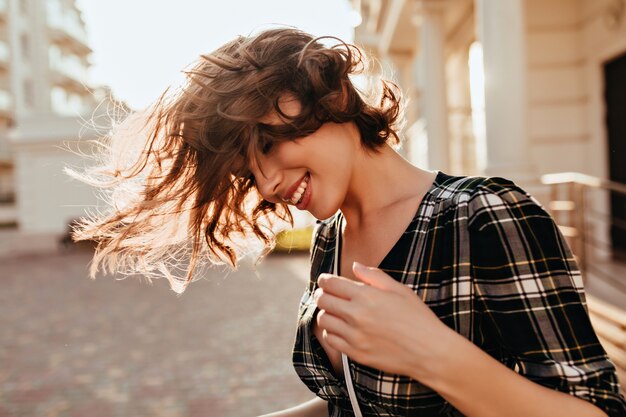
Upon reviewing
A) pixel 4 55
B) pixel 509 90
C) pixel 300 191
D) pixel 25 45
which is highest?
pixel 25 45

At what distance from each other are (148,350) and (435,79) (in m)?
6.29

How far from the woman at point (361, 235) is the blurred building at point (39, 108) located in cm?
80

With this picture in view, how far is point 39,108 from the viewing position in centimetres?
3077

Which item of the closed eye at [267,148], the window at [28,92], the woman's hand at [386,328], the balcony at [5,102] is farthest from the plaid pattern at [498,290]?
the balcony at [5,102]

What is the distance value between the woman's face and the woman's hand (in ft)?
1.18

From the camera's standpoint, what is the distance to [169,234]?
69.8 inches

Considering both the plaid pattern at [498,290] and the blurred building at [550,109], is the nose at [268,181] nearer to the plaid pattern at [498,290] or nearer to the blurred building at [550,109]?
the plaid pattern at [498,290]

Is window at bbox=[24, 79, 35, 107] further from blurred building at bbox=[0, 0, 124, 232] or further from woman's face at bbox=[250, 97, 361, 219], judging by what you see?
woman's face at bbox=[250, 97, 361, 219]

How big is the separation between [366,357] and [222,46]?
0.81 metres

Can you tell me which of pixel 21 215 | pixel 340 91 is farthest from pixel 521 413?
pixel 21 215

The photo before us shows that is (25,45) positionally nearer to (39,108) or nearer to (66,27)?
(66,27)

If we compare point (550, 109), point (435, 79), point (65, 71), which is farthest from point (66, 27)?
point (550, 109)

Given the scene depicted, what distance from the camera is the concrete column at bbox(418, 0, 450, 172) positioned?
9867 mm

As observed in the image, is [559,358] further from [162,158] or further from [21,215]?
[21,215]
